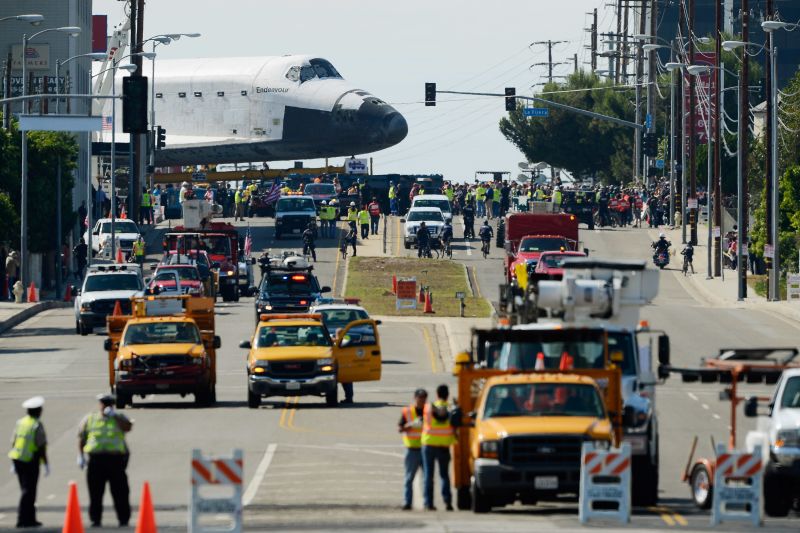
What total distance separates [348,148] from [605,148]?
33.1m

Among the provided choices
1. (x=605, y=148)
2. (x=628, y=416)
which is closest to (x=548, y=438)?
(x=628, y=416)

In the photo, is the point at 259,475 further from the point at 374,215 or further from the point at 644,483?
the point at 374,215

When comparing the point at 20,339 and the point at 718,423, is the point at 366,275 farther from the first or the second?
the point at 718,423

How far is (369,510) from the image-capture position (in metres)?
22.9

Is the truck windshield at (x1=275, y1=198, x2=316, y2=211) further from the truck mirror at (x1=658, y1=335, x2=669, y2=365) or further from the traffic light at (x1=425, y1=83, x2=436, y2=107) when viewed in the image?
the truck mirror at (x1=658, y1=335, x2=669, y2=365)

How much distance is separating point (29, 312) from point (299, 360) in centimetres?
2800

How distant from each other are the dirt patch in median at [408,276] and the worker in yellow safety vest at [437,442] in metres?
35.0

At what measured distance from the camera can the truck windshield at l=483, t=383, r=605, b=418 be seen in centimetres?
2197

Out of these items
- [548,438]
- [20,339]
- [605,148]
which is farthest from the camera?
→ [605,148]

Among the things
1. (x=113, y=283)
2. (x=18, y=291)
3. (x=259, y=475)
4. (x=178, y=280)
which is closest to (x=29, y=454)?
(x=259, y=475)

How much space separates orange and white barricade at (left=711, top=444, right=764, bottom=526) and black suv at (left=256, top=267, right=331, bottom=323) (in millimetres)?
28893

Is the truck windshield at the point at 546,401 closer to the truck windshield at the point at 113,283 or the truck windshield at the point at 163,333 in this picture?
the truck windshield at the point at 163,333

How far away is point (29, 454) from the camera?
71.5 feet

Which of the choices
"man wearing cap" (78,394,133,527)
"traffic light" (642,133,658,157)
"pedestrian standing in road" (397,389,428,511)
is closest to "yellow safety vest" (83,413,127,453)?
"man wearing cap" (78,394,133,527)
